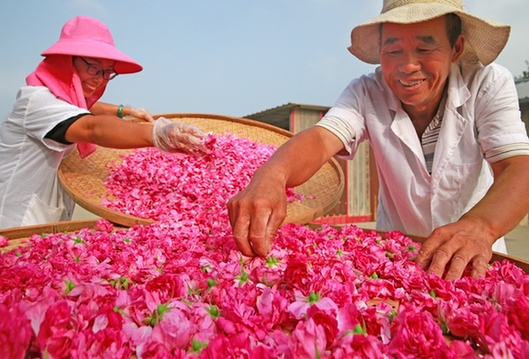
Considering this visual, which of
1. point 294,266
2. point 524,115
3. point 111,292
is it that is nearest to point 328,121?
point 294,266

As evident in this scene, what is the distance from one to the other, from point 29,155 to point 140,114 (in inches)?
40.7

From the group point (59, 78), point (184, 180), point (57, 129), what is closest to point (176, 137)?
point (184, 180)

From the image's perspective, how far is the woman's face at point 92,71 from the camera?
8.13ft

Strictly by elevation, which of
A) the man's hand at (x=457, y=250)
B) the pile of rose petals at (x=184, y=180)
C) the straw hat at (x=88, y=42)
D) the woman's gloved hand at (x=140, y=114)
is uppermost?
the straw hat at (x=88, y=42)

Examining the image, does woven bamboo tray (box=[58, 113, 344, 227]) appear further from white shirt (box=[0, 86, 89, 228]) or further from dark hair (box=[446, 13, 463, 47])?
dark hair (box=[446, 13, 463, 47])

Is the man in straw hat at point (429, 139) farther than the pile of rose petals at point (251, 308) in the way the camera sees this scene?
Yes

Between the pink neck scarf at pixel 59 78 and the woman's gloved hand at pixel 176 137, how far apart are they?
0.57m

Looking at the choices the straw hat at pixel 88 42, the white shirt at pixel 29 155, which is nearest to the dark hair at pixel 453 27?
the straw hat at pixel 88 42

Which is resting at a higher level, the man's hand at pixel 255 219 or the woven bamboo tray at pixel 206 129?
the man's hand at pixel 255 219

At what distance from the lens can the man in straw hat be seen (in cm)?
123

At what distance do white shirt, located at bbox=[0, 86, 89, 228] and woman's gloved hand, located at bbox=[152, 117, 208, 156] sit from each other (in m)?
0.47

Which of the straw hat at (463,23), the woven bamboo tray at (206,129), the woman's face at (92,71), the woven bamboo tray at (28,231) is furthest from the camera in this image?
the woman's face at (92,71)

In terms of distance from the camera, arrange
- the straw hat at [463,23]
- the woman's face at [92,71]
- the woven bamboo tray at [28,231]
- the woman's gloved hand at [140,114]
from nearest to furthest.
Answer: the straw hat at [463,23] → the woven bamboo tray at [28,231] → the woman's face at [92,71] → the woman's gloved hand at [140,114]

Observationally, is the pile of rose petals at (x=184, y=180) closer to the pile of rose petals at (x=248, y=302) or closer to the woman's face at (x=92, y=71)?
the woman's face at (x=92, y=71)
